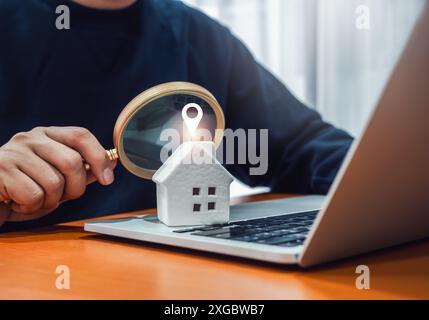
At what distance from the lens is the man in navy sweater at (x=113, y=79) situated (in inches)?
42.4

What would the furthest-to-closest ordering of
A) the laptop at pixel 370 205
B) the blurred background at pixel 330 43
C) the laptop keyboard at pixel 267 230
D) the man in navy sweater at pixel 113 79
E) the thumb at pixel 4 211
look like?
the blurred background at pixel 330 43 → the man in navy sweater at pixel 113 79 → the thumb at pixel 4 211 → the laptop keyboard at pixel 267 230 → the laptop at pixel 370 205

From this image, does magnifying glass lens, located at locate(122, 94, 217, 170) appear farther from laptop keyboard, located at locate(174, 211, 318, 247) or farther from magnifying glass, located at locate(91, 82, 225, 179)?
laptop keyboard, located at locate(174, 211, 318, 247)

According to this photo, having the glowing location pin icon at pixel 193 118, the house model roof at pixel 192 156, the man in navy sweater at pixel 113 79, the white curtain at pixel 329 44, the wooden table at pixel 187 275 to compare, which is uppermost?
the white curtain at pixel 329 44

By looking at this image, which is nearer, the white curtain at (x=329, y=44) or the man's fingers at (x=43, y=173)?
the man's fingers at (x=43, y=173)

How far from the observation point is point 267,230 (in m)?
0.56

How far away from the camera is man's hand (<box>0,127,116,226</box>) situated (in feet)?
2.22

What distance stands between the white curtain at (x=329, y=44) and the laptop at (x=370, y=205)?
3.71 feet

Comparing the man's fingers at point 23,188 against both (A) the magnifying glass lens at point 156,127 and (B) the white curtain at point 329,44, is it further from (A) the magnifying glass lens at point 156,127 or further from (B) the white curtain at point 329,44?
(B) the white curtain at point 329,44

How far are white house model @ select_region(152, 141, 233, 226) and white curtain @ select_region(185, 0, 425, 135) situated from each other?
3.59 feet

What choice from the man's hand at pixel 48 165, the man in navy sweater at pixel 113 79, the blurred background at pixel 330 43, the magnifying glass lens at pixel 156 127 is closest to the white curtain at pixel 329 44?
the blurred background at pixel 330 43

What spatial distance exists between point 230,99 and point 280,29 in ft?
2.20

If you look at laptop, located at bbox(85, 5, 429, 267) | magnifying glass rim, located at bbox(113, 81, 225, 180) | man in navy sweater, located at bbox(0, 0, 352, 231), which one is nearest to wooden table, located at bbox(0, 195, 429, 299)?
laptop, located at bbox(85, 5, 429, 267)

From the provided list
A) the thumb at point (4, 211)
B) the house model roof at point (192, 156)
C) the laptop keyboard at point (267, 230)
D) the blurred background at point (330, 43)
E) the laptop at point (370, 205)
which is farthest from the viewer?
the blurred background at point (330, 43)

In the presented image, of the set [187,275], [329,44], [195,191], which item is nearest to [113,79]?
A: [195,191]
